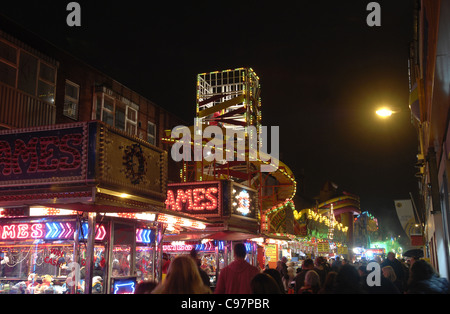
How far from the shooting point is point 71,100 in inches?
741

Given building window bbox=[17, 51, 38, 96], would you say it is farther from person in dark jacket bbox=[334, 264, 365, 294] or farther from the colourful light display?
person in dark jacket bbox=[334, 264, 365, 294]

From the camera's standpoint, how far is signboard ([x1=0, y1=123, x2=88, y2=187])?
9344mm

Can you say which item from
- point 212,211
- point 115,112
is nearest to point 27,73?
point 115,112

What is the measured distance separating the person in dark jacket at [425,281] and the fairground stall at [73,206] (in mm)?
5944

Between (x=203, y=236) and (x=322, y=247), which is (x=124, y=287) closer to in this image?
(x=203, y=236)

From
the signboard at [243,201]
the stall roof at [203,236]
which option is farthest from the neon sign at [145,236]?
the signboard at [243,201]

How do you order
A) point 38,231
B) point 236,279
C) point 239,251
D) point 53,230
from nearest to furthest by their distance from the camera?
1. point 236,279
2. point 239,251
3. point 53,230
4. point 38,231

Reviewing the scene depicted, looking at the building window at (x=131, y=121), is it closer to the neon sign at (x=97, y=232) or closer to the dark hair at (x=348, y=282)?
the neon sign at (x=97, y=232)

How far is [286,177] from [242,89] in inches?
235

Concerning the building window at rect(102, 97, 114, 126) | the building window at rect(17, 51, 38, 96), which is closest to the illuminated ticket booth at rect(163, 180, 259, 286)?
the building window at rect(102, 97, 114, 126)

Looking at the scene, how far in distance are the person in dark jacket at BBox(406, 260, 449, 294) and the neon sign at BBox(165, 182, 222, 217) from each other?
1212cm

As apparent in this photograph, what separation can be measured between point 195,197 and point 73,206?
934 cm

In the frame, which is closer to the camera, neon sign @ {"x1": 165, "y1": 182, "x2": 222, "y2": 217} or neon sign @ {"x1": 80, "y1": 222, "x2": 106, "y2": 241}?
neon sign @ {"x1": 80, "y1": 222, "x2": 106, "y2": 241}
